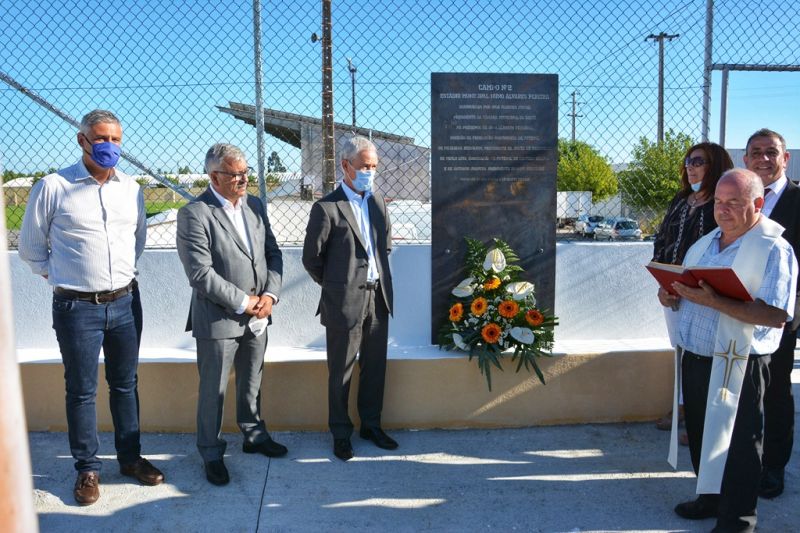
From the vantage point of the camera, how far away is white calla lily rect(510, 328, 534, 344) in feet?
13.3

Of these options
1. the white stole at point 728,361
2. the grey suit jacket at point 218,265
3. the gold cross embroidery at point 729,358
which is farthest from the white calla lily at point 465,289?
the gold cross embroidery at point 729,358

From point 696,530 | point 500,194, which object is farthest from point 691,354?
point 500,194

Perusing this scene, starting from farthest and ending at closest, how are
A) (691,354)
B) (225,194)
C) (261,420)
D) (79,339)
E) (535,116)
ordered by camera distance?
(535,116) < (261,420) < (225,194) < (79,339) < (691,354)

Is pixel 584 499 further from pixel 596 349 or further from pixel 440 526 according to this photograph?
pixel 596 349

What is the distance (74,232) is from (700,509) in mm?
3269

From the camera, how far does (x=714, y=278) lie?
266 cm

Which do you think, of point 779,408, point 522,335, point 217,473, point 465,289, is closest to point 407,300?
point 465,289

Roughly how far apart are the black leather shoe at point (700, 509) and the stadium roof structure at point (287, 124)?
2.62 metres

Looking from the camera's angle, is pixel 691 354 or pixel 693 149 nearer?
pixel 691 354

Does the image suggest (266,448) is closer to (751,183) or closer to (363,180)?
(363,180)

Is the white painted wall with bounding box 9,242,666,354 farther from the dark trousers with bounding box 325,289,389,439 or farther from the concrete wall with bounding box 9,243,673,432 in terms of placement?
the dark trousers with bounding box 325,289,389,439

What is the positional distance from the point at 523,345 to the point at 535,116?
147 cm

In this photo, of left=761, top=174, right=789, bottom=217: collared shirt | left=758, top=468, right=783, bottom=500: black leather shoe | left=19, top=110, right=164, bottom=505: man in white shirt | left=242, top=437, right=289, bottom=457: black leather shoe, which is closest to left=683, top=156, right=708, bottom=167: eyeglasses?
left=761, top=174, right=789, bottom=217: collared shirt

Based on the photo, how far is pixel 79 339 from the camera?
320cm
